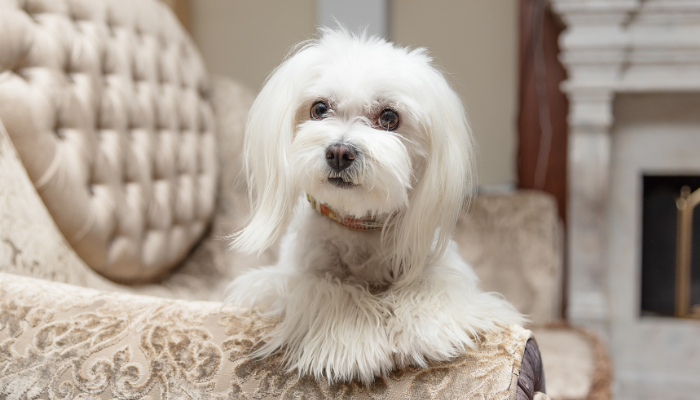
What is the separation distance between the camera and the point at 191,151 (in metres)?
1.56

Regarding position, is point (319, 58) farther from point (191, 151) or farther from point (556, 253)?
point (556, 253)

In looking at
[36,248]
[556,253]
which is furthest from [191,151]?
[556,253]

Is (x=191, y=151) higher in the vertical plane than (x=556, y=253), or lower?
higher

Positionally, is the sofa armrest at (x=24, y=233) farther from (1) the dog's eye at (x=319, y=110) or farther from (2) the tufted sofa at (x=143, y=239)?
(1) the dog's eye at (x=319, y=110)

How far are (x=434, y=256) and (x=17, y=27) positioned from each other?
0.95 m

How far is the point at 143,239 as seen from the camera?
4.51ft

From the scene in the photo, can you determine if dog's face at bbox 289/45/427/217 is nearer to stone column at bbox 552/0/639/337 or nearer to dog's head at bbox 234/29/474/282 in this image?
dog's head at bbox 234/29/474/282

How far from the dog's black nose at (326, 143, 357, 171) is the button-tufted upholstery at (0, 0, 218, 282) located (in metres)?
0.78

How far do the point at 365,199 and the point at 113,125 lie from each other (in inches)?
37.0

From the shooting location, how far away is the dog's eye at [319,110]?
68 cm

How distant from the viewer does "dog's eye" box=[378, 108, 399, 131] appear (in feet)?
2.19

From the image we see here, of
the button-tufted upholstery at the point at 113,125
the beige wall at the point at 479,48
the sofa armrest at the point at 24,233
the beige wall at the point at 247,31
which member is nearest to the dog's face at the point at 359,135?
the sofa armrest at the point at 24,233

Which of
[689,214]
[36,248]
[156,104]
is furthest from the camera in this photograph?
[689,214]

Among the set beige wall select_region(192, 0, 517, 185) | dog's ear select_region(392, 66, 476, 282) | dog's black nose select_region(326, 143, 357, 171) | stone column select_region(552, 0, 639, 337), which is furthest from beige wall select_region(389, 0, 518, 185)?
dog's black nose select_region(326, 143, 357, 171)
